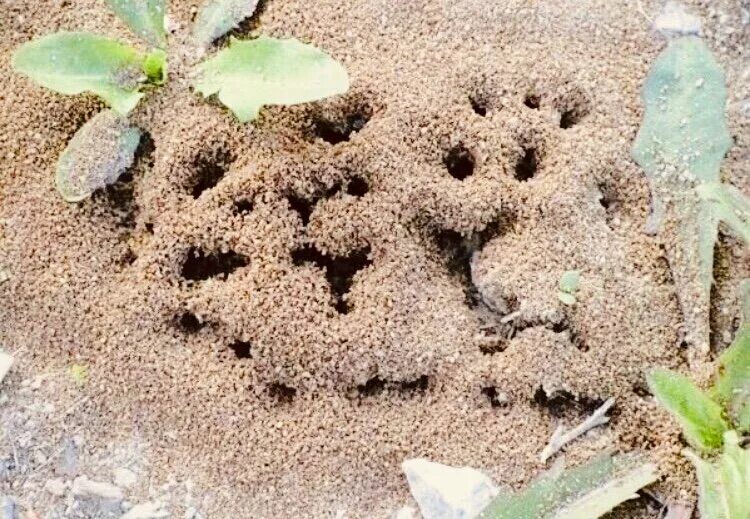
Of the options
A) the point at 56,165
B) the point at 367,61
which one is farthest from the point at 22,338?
the point at 367,61

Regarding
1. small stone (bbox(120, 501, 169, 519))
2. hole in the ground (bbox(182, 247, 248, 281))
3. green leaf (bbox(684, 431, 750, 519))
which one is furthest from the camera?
hole in the ground (bbox(182, 247, 248, 281))

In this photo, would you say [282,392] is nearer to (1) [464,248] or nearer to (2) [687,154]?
(1) [464,248]

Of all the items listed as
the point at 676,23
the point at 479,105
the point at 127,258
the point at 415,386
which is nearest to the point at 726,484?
the point at 415,386

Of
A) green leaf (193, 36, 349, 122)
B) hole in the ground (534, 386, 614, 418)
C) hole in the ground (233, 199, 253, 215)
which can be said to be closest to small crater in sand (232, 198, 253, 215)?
hole in the ground (233, 199, 253, 215)

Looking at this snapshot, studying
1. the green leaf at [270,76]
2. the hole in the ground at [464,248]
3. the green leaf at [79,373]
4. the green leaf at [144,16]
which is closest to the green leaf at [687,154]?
the hole in the ground at [464,248]

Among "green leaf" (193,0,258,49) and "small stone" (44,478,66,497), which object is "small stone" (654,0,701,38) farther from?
"small stone" (44,478,66,497)

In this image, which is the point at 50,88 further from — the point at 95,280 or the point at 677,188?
the point at 677,188
